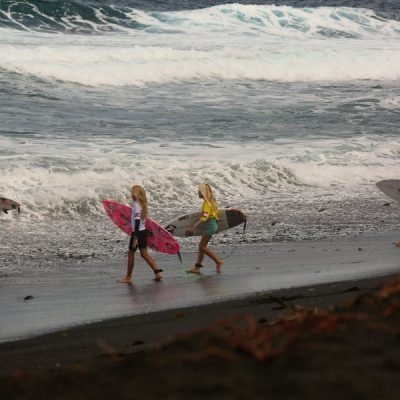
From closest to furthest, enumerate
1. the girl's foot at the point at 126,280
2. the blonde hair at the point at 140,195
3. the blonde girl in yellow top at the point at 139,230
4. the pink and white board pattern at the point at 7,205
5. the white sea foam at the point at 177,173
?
the girl's foot at the point at 126,280 < the blonde girl in yellow top at the point at 139,230 < the blonde hair at the point at 140,195 < the pink and white board pattern at the point at 7,205 < the white sea foam at the point at 177,173

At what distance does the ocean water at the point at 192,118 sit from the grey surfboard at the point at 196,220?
0.98 feet

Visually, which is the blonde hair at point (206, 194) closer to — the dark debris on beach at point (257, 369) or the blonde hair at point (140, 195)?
the blonde hair at point (140, 195)

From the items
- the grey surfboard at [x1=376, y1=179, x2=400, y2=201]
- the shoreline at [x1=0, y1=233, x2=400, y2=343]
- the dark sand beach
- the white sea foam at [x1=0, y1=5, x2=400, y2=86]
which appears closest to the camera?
the dark sand beach

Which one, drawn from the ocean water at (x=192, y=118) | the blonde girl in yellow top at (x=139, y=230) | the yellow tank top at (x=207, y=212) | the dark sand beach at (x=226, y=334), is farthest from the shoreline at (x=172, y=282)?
the ocean water at (x=192, y=118)

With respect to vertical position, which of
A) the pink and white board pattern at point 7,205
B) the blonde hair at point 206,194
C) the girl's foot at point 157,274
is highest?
the blonde hair at point 206,194

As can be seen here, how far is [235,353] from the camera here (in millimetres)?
3277

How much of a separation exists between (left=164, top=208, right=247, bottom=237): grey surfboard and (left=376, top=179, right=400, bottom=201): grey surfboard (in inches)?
116

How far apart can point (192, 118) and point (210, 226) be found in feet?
48.0

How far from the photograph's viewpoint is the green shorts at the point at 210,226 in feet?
36.8

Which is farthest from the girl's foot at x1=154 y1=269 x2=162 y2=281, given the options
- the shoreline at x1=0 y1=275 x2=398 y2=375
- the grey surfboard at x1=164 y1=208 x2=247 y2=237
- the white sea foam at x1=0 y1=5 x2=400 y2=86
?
the white sea foam at x1=0 y1=5 x2=400 y2=86

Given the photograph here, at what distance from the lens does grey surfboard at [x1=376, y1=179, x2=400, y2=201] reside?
46.8ft

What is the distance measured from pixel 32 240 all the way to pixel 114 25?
30617 millimetres

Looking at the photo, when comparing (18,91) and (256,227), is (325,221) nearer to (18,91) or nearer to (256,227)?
(256,227)

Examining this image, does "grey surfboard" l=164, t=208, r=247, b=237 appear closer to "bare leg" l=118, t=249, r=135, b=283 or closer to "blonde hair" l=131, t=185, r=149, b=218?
"blonde hair" l=131, t=185, r=149, b=218
